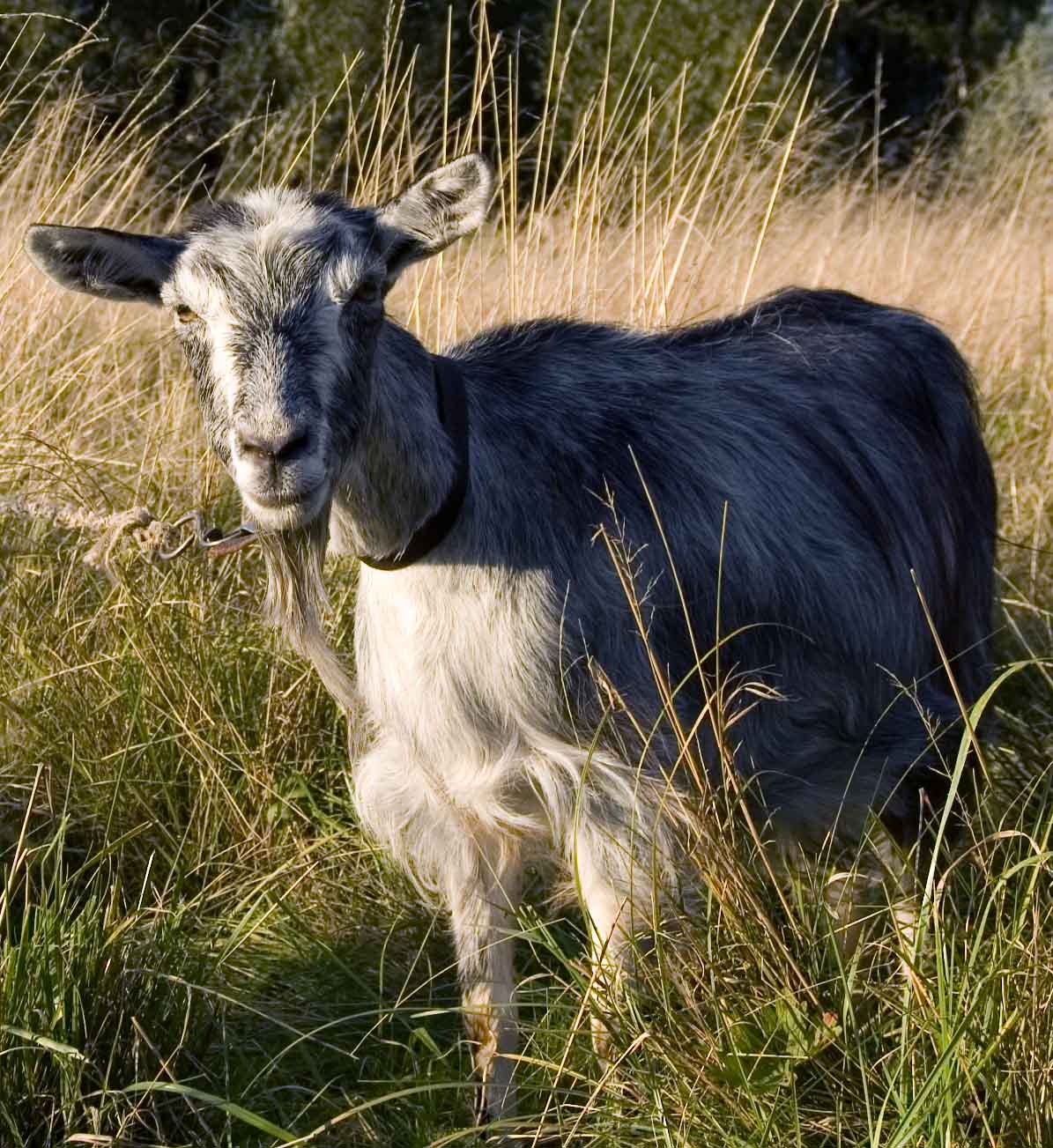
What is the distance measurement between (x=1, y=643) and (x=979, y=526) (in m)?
2.34

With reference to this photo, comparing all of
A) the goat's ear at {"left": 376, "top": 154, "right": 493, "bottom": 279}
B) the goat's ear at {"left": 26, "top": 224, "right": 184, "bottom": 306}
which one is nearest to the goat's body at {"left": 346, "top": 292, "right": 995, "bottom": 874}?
the goat's ear at {"left": 376, "top": 154, "right": 493, "bottom": 279}

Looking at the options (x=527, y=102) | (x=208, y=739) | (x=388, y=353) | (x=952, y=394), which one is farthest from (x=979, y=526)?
(x=527, y=102)

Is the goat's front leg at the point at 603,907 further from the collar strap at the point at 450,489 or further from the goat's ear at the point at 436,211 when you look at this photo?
the goat's ear at the point at 436,211

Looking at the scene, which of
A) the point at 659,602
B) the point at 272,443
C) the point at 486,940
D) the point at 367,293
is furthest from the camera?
the point at 486,940

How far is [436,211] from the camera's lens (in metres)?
2.67

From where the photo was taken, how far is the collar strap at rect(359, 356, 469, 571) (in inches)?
104

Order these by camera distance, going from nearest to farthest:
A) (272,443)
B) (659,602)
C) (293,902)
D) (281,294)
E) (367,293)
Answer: (272,443)
(281,294)
(367,293)
(659,602)
(293,902)

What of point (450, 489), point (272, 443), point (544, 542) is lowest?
point (544, 542)

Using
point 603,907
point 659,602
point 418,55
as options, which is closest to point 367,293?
point 659,602

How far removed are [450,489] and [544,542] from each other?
192 millimetres

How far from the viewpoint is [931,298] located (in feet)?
24.7

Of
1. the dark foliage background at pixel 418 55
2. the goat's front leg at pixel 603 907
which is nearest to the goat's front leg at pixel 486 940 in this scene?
the goat's front leg at pixel 603 907

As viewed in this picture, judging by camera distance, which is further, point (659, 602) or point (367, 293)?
point (659, 602)

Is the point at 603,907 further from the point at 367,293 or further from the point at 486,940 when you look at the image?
the point at 367,293
